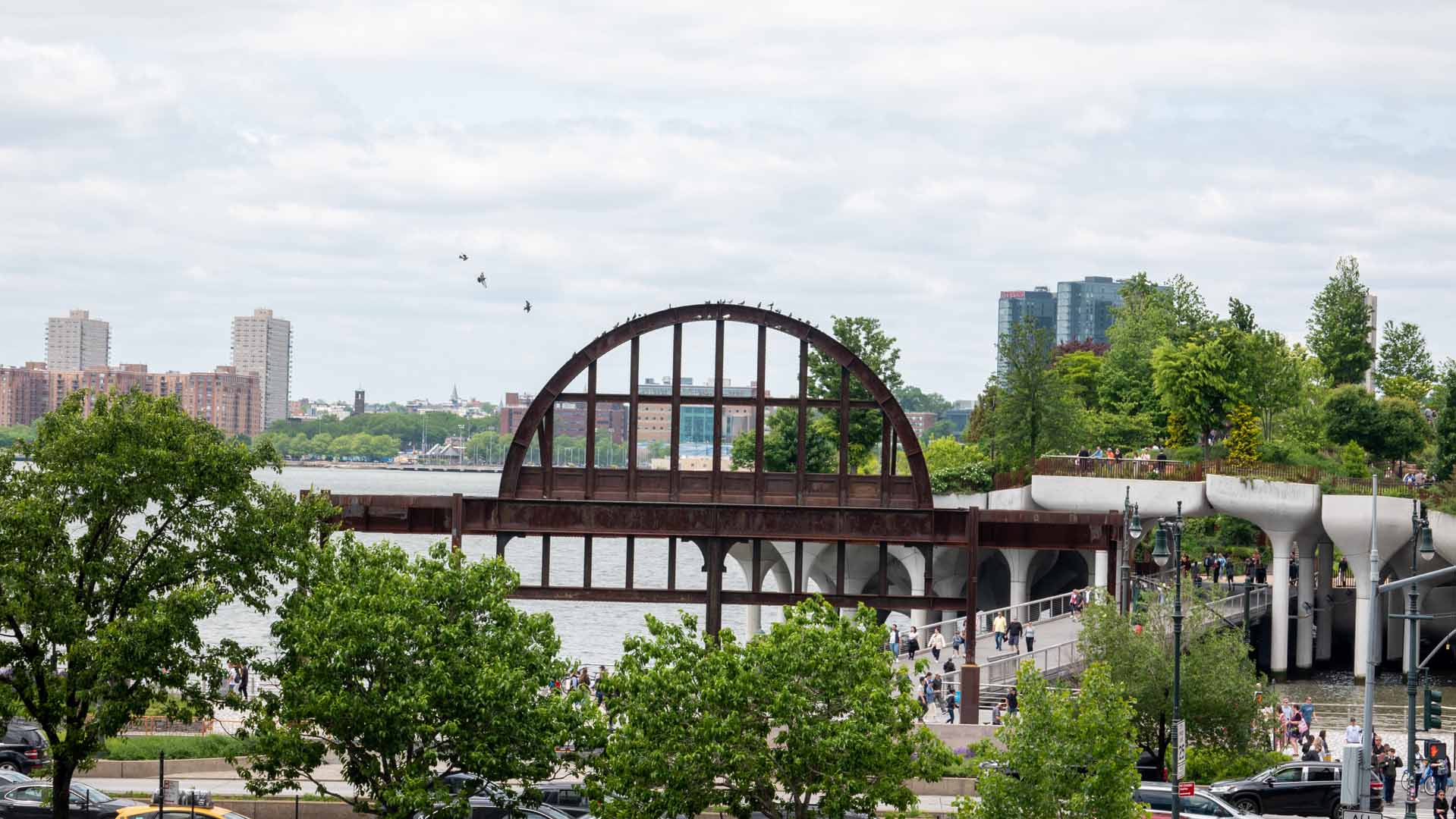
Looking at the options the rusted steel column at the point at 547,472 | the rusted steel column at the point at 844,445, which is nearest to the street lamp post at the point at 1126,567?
the rusted steel column at the point at 844,445

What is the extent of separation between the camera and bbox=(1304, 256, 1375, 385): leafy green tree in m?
118

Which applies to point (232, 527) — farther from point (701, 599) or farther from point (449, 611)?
point (701, 599)

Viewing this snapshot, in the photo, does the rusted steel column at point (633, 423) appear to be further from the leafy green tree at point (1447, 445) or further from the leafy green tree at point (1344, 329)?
the leafy green tree at point (1344, 329)

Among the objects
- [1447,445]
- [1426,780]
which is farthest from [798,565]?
[1447,445]

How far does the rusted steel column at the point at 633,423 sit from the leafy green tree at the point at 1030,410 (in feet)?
116

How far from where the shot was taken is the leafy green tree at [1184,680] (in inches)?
1638

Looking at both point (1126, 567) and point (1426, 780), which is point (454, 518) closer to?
point (1126, 567)

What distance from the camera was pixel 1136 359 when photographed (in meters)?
116

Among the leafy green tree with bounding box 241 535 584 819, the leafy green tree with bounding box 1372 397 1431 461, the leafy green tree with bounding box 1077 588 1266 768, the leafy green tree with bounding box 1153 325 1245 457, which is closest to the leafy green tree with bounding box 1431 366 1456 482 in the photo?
the leafy green tree with bounding box 1372 397 1431 461

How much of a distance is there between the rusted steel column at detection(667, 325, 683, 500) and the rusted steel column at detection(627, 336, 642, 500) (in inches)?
41.4

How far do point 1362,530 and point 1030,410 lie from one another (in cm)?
1864

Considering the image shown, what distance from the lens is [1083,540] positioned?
49000 millimetres

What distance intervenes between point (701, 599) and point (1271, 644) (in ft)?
114

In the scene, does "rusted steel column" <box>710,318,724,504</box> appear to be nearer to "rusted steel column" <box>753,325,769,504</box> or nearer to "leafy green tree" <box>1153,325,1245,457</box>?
"rusted steel column" <box>753,325,769,504</box>
